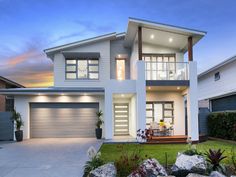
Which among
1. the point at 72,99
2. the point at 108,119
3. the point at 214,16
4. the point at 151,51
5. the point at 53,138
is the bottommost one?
the point at 53,138

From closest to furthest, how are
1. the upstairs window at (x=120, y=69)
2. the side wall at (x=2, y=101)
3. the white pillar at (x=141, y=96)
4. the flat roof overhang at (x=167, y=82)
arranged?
1. the white pillar at (x=141, y=96)
2. the flat roof overhang at (x=167, y=82)
3. the upstairs window at (x=120, y=69)
4. the side wall at (x=2, y=101)

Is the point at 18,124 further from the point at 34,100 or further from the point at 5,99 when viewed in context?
the point at 5,99

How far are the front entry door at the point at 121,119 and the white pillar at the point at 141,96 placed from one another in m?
4.75

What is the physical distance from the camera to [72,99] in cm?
1977

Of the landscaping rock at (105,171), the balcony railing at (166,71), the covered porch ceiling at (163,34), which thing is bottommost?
the landscaping rock at (105,171)

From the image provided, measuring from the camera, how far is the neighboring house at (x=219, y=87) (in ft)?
65.9

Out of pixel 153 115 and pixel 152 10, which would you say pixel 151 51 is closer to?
pixel 152 10

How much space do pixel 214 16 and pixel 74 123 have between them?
44.2 ft

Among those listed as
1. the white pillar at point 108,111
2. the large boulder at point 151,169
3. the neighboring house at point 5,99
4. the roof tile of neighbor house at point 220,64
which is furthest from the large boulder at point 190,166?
the neighboring house at point 5,99

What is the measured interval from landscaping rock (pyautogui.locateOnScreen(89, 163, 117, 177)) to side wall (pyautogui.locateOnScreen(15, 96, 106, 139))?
12.4 m

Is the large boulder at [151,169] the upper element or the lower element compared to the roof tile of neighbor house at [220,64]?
lower

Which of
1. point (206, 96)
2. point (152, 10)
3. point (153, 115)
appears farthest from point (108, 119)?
point (206, 96)

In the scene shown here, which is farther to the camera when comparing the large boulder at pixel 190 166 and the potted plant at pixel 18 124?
the potted plant at pixel 18 124

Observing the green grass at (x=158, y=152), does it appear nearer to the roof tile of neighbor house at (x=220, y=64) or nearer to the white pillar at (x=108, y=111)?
the white pillar at (x=108, y=111)
